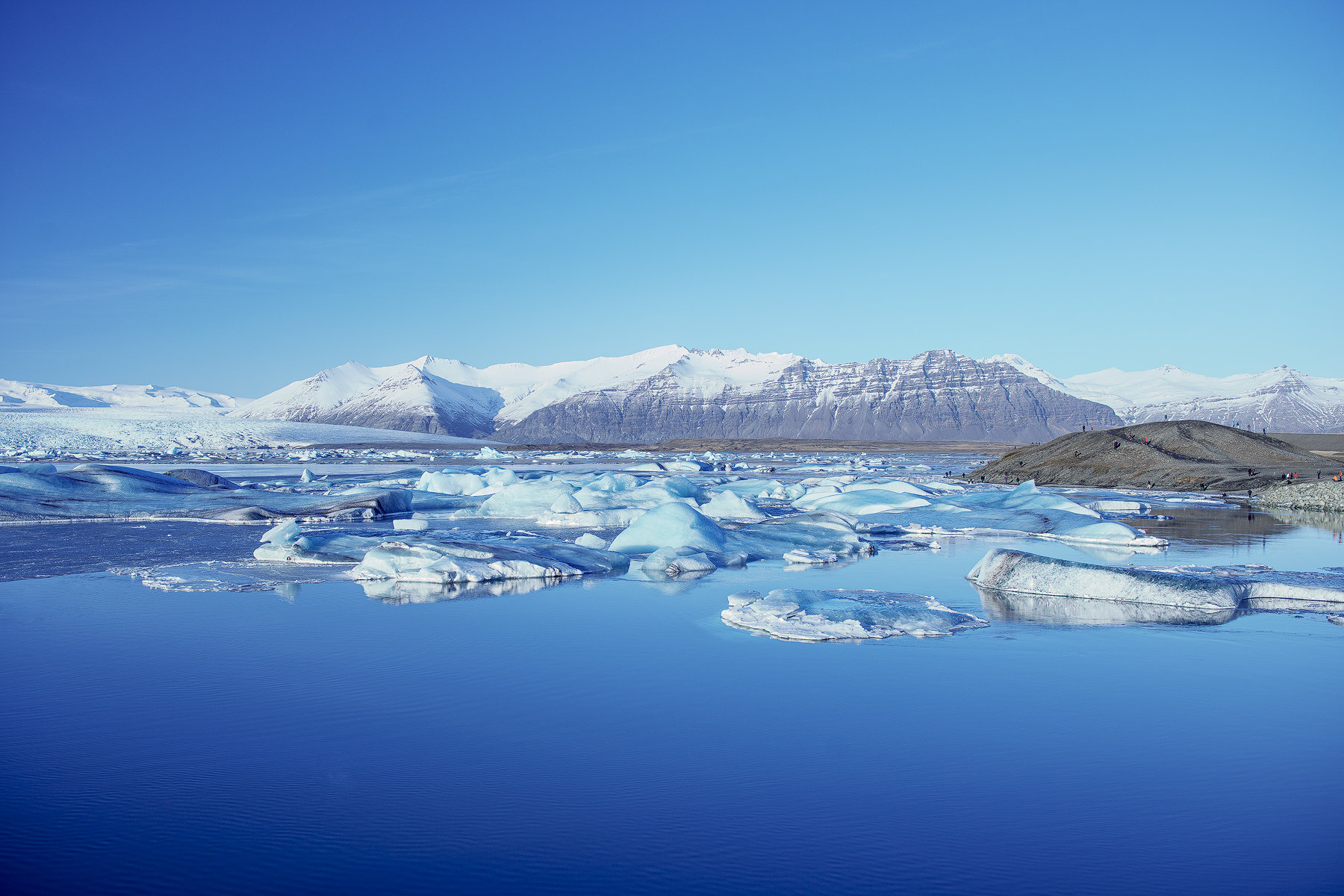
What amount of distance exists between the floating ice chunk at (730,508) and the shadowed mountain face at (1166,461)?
15.0 m

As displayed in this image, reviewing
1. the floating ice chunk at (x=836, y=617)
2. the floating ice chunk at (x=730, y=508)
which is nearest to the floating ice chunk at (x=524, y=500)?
the floating ice chunk at (x=730, y=508)

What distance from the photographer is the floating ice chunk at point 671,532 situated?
12516 mm

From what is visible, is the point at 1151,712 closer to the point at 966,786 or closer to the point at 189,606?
the point at 966,786

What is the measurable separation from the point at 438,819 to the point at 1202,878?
3000 millimetres

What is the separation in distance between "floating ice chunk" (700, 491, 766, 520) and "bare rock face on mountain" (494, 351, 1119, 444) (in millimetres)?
148905

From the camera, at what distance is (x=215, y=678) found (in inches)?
240

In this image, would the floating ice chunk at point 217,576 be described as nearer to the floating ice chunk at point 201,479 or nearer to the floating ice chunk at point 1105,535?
the floating ice chunk at point 1105,535

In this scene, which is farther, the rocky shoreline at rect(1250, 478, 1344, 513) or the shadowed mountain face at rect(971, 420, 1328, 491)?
the shadowed mountain face at rect(971, 420, 1328, 491)

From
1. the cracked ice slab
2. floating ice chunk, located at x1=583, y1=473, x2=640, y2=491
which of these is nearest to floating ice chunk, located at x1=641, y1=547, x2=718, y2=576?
the cracked ice slab

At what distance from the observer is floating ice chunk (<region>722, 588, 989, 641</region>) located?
7496mm

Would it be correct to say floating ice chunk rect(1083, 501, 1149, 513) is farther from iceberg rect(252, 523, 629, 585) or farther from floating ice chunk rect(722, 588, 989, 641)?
floating ice chunk rect(722, 588, 989, 641)

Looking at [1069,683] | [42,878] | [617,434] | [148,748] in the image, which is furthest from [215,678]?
[617,434]

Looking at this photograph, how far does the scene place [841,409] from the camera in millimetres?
179750

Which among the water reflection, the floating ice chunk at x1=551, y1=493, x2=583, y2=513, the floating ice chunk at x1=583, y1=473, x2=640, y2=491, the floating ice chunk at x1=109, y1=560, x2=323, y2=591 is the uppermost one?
the floating ice chunk at x1=583, y1=473, x2=640, y2=491
